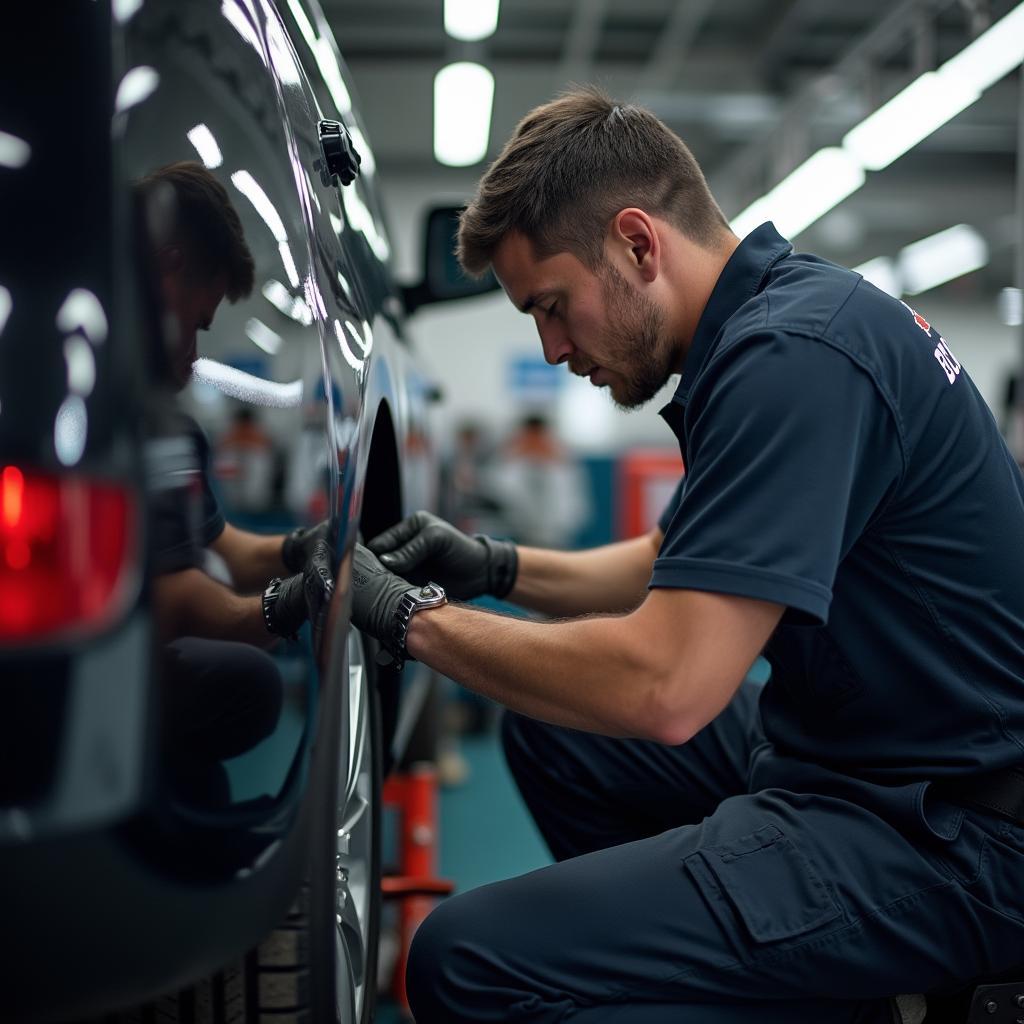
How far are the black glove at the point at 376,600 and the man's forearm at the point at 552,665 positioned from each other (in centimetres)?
3

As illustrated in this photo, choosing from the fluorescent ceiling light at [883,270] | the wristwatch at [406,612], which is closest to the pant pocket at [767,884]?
the wristwatch at [406,612]

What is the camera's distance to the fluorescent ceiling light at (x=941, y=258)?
1095cm

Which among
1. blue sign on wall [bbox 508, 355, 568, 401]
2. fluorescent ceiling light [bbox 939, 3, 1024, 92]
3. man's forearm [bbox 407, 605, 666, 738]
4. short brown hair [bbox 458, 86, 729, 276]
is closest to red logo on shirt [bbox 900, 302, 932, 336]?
short brown hair [bbox 458, 86, 729, 276]

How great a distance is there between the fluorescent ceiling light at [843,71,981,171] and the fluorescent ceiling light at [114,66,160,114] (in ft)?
14.6

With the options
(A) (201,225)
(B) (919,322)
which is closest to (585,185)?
(B) (919,322)

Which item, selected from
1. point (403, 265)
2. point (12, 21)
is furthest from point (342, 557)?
point (403, 265)

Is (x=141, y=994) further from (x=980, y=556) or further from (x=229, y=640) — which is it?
(x=980, y=556)

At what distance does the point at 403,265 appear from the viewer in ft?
33.9

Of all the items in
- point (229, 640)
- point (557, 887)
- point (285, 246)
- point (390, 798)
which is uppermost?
point (285, 246)

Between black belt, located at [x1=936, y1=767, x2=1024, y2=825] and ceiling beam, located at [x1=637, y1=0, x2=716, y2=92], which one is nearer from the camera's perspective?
black belt, located at [x1=936, y1=767, x2=1024, y2=825]

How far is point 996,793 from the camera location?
1126 mm

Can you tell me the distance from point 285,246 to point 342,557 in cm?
29

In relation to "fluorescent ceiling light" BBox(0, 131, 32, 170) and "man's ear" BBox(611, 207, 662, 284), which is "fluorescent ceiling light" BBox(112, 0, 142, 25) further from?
"man's ear" BBox(611, 207, 662, 284)

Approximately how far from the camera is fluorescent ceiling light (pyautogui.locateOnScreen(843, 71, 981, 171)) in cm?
446
